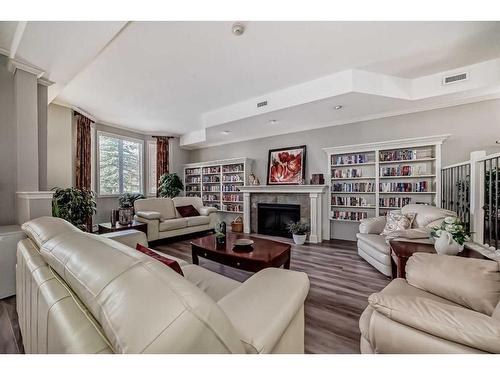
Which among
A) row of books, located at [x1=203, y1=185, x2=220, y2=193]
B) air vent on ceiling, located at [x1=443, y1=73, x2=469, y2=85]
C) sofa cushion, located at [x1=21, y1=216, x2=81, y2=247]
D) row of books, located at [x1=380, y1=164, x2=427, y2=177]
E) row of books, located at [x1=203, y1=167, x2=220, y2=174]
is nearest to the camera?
sofa cushion, located at [x1=21, y1=216, x2=81, y2=247]

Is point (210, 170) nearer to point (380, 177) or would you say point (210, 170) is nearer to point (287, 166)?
point (287, 166)

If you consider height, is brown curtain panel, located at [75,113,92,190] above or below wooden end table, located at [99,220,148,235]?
above

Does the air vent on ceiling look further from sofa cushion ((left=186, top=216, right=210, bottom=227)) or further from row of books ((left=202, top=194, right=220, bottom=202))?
row of books ((left=202, top=194, right=220, bottom=202))

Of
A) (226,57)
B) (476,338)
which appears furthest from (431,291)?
(226,57)

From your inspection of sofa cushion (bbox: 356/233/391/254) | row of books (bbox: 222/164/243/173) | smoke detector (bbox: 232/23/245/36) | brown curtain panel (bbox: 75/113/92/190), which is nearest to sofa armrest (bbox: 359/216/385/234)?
sofa cushion (bbox: 356/233/391/254)

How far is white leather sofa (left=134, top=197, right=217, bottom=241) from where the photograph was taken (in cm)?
400

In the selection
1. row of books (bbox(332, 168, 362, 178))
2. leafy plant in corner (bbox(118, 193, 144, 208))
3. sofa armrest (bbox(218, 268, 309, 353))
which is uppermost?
row of books (bbox(332, 168, 362, 178))

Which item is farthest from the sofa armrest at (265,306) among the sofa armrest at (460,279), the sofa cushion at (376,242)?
the sofa cushion at (376,242)

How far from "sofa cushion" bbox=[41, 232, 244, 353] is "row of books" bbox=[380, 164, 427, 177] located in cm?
417

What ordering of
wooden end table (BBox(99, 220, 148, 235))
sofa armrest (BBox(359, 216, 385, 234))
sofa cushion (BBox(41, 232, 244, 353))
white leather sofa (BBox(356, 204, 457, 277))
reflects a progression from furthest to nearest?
wooden end table (BBox(99, 220, 148, 235)) < sofa armrest (BBox(359, 216, 385, 234)) < white leather sofa (BBox(356, 204, 457, 277)) < sofa cushion (BBox(41, 232, 244, 353))

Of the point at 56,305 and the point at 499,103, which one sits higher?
the point at 499,103
